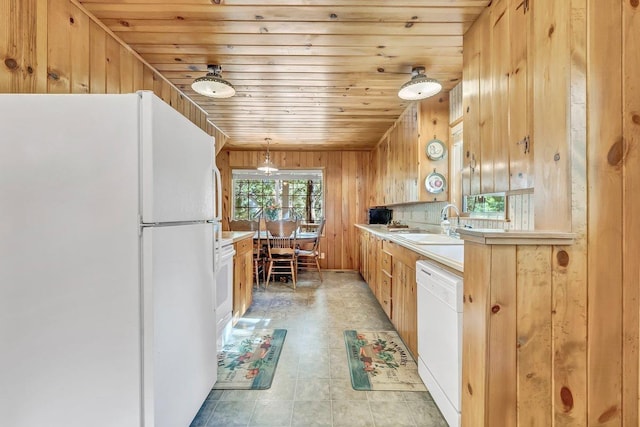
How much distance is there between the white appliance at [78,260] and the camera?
3.31ft

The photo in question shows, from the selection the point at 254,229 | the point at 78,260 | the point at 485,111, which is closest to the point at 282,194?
the point at 254,229

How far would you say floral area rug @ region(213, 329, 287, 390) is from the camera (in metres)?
1.85

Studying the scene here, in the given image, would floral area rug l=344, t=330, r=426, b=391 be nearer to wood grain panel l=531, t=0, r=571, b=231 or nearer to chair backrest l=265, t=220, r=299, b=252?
wood grain panel l=531, t=0, r=571, b=231

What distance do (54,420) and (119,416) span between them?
235mm

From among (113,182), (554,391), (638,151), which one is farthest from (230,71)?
(554,391)

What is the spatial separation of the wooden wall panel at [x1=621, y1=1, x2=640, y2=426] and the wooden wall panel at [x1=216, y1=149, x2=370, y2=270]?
174 inches

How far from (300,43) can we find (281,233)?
2.64 metres

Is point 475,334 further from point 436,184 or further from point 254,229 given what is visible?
point 254,229

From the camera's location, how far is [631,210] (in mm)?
941

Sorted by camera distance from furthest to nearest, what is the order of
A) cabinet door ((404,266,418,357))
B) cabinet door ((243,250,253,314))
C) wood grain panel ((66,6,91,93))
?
cabinet door ((243,250,253,314)) → cabinet door ((404,266,418,357)) → wood grain panel ((66,6,91,93))

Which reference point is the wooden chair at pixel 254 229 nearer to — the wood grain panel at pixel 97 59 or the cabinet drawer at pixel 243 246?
the cabinet drawer at pixel 243 246

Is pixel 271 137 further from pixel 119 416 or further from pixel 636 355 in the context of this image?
pixel 636 355

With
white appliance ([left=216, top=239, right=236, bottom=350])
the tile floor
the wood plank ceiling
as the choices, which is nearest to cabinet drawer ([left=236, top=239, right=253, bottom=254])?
white appliance ([left=216, top=239, right=236, bottom=350])

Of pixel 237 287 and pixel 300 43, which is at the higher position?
pixel 300 43
